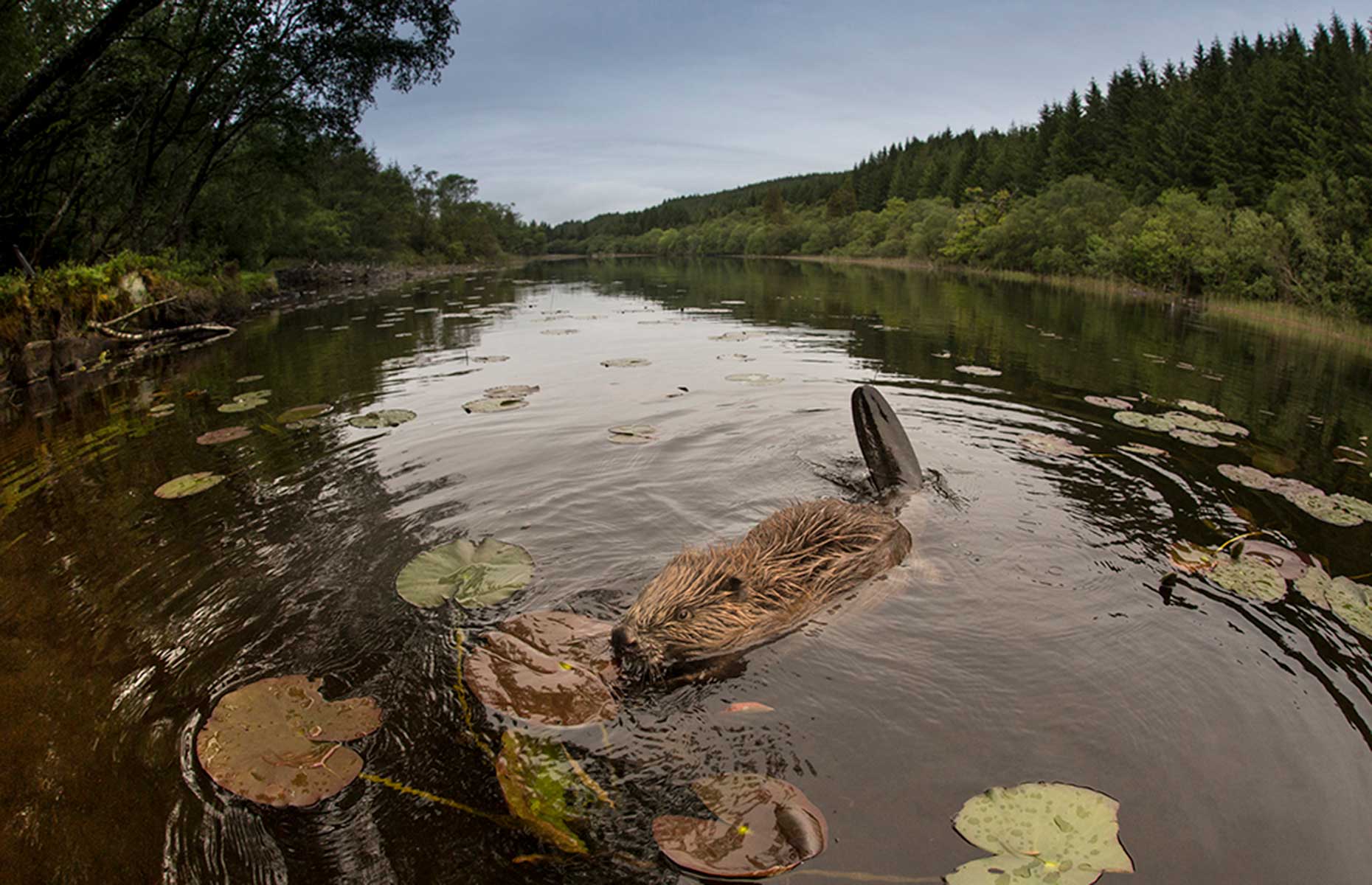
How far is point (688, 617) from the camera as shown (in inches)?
135

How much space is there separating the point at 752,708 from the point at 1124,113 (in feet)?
252

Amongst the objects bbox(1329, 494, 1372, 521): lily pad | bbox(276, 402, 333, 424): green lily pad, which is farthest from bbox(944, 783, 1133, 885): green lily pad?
bbox(276, 402, 333, 424): green lily pad

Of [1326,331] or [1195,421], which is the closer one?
[1195,421]

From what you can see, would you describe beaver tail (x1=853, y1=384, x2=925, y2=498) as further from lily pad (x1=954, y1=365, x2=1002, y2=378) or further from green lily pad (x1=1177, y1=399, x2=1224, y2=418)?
lily pad (x1=954, y1=365, x2=1002, y2=378)

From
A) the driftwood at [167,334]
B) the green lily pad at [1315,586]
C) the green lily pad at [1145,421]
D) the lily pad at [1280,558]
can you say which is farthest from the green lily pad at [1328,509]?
the driftwood at [167,334]

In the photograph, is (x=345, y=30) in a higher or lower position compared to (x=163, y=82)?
higher

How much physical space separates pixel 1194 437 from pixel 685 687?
7139 millimetres

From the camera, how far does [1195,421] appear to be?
8.18 meters

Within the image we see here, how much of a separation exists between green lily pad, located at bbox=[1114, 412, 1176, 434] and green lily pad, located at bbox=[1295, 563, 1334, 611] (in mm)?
3722

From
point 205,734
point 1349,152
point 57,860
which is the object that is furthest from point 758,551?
point 1349,152

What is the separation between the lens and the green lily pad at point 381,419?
8180 mm

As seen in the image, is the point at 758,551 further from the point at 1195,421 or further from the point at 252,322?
the point at 252,322

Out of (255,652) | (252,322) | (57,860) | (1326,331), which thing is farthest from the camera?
(252,322)

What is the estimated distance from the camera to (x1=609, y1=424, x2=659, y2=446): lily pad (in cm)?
768
